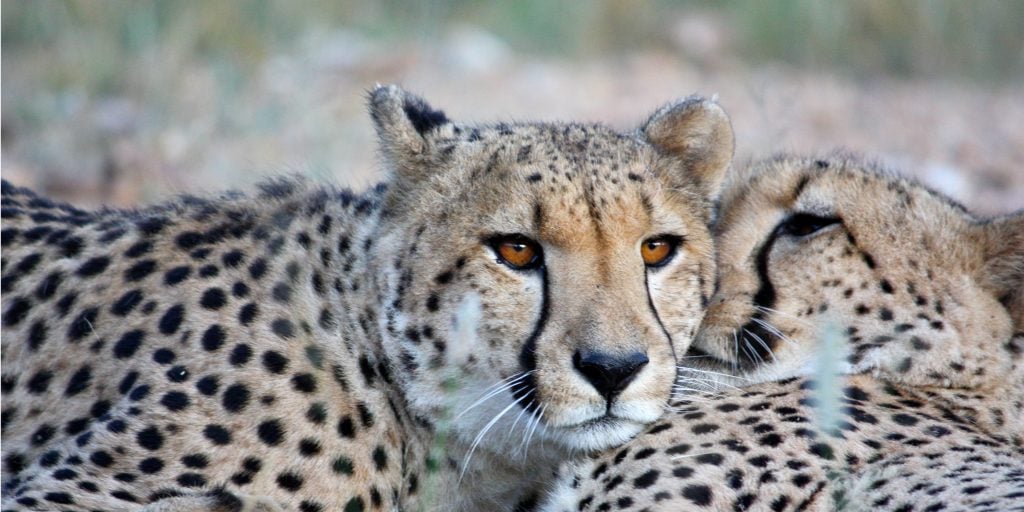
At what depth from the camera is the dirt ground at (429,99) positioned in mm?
6020

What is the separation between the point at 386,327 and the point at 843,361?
3.56ft

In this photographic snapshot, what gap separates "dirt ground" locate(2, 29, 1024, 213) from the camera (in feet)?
19.7

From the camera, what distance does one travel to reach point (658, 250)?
3223 mm

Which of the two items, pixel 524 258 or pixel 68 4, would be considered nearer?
pixel 524 258

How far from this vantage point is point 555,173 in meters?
3.20

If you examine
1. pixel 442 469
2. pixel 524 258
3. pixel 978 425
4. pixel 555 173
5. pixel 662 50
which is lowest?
pixel 442 469

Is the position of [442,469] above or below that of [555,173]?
below

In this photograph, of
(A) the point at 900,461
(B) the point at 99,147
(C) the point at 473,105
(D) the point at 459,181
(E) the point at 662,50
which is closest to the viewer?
(A) the point at 900,461

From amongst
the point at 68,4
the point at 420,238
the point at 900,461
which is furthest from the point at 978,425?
the point at 68,4

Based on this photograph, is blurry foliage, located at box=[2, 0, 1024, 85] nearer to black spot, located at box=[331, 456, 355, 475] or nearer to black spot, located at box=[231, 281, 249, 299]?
black spot, located at box=[231, 281, 249, 299]

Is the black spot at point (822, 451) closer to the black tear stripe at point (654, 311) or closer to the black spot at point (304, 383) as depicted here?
the black tear stripe at point (654, 311)

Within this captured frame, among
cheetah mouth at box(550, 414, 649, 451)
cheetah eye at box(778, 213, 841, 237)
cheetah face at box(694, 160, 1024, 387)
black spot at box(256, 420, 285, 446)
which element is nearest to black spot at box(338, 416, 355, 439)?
black spot at box(256, 420, 285, 446)

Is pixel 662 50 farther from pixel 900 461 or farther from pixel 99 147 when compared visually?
pixel 900 461

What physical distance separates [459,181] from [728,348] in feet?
2.49
